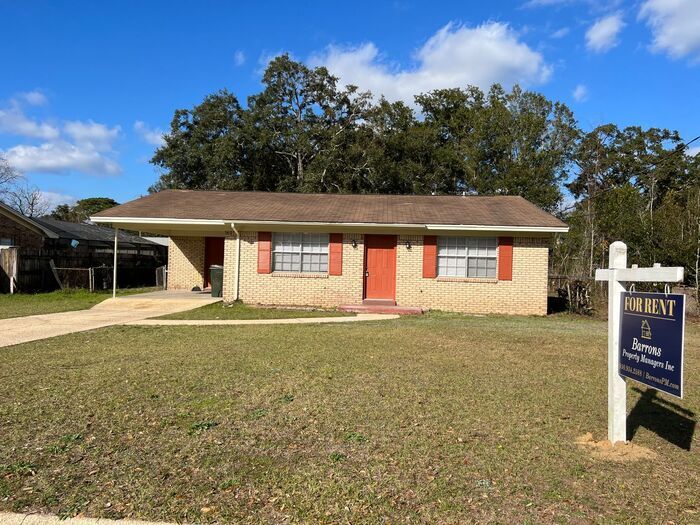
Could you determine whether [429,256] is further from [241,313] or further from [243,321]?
[243,321]

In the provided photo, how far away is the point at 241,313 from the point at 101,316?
11.2 ft

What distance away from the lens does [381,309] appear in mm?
14383

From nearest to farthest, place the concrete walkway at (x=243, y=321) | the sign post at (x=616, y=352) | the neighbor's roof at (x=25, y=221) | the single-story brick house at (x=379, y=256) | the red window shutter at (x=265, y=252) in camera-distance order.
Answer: the sign post at (x=616, y=352)
the concrete walkway at (x=243, y=321)
the single-story brick house at (x=379, y=256)
the red window shutter at (x=265, y=252)
the neighbor's roof at (x=25, y=221)

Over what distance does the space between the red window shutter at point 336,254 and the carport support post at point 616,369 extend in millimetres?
10951

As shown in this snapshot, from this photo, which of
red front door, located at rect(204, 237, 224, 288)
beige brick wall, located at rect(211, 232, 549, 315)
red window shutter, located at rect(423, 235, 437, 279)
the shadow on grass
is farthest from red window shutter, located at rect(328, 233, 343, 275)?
the shadow on grass

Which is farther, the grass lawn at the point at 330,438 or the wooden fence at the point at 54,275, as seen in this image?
Answer: the wooden fence at the point at 54,275

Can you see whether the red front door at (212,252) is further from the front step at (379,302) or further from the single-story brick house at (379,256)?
the front step at (379,302)

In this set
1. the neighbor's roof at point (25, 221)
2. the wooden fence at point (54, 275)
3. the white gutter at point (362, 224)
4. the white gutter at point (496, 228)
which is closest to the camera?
the white gutter at point (496, 228)

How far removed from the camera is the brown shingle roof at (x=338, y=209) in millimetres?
14891

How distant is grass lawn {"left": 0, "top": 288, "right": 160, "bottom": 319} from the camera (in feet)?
44.1

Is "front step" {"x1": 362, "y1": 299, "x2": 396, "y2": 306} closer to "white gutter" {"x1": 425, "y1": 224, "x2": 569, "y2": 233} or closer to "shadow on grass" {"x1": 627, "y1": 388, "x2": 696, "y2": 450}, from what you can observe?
"white gutter" {"x1": 425, "y1": 224, "x2": 569, "y2": 233}

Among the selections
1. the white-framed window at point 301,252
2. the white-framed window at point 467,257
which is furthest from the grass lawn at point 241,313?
the white-framed window at point 467,257

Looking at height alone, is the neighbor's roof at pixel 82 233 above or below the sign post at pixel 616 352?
above

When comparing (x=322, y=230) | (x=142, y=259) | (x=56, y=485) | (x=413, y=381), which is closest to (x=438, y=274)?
(x=322, y=230)
